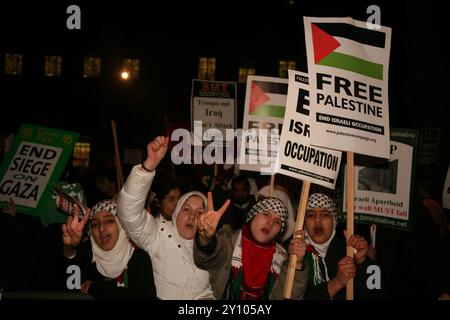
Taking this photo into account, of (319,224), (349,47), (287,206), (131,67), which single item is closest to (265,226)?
(319,224)

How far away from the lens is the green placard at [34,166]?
8445 mm

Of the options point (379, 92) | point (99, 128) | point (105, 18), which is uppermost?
point (105, 18)

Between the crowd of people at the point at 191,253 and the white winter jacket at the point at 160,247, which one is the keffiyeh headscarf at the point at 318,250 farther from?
the white winter jacket at the point at 160,247

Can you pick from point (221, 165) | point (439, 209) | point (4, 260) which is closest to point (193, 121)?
point (221, 165)

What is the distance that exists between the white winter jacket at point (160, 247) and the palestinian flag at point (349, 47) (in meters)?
1.74

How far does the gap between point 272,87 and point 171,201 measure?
3351 mm

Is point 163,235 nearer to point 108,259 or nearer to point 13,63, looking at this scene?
point 108,259

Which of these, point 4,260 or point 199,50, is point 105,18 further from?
point 4,260

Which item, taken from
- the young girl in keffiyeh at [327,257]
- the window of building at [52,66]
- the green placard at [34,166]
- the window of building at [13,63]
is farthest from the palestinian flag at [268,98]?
the window of building at [13,63]

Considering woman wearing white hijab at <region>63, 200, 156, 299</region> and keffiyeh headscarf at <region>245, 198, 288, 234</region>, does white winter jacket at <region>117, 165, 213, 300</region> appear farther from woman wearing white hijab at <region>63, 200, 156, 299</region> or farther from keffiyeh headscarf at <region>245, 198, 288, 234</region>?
keffiyeh headscarf at <region>245, 198, 288, 234</region>

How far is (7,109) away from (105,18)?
28.4ft

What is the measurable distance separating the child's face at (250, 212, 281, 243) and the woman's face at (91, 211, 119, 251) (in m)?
1.13

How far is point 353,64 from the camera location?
613 cm

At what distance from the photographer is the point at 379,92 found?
6.21 m
